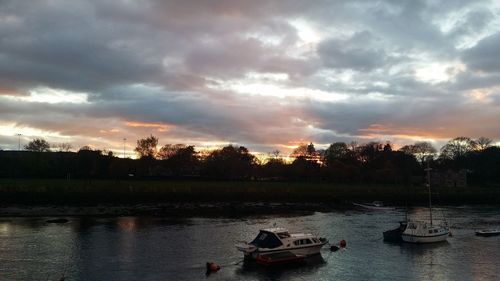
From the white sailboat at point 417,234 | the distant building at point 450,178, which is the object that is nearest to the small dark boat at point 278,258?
the white sailboat at point 417,234

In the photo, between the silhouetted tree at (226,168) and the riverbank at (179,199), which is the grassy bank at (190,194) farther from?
the silhouetted tree at (226,168)

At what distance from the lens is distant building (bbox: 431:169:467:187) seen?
174625mm

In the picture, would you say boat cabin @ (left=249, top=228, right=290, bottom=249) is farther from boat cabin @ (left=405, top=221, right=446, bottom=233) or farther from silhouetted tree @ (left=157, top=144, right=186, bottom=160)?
silhouetted tree @ (left=157, top=144, right=186, bottom=160)

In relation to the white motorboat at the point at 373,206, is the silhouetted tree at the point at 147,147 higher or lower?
higher

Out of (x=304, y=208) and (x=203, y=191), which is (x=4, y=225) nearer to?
(x=203, y=191)

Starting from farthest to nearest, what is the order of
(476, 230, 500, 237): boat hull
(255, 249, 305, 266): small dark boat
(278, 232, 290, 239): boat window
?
(476, 230, 500, 237): boat hull → (278, 232, 290, 239): boat window → (255, 249, 305, 266): small dark boat

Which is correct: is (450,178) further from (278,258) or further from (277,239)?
(278,258)

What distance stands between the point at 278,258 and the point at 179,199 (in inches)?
2417

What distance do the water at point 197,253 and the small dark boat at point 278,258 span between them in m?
0.91

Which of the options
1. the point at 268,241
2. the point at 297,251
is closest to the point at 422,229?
the point at 297,251

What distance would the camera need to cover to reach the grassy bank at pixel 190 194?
9244 cm

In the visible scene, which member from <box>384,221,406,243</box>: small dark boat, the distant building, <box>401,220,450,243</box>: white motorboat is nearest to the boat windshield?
<box>384,221,406,243</box>: small dark boat

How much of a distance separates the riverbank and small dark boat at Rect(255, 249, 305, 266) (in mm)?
45954

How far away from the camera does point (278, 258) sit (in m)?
44.2
